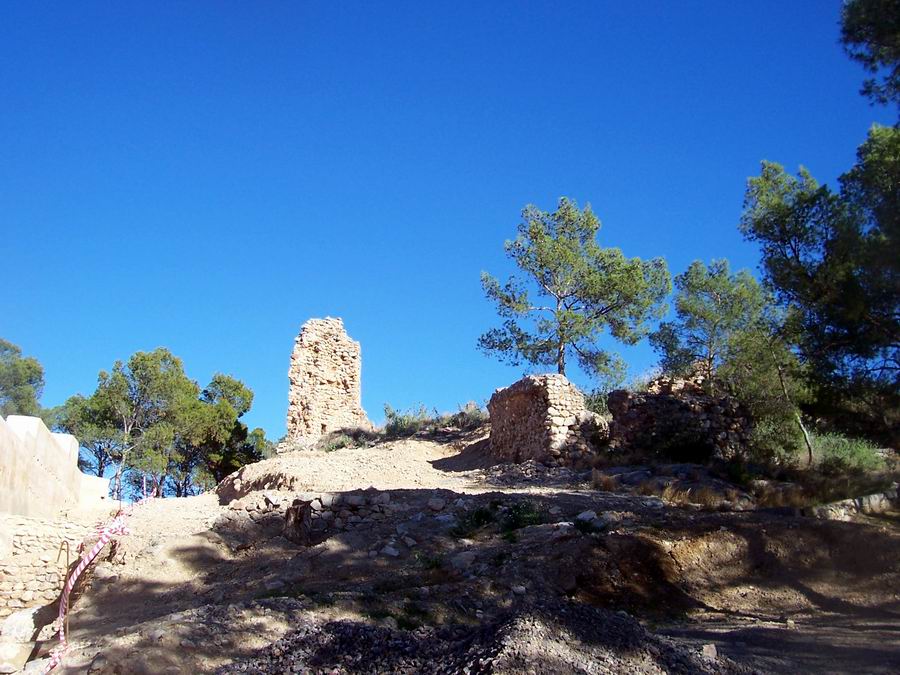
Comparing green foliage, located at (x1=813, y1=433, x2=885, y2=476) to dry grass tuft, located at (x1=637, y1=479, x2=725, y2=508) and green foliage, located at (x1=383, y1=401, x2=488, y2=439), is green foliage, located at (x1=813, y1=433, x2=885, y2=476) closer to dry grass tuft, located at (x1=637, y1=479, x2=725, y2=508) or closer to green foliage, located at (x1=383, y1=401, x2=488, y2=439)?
dry grass tuft, located at (x1=637, y1=479, x2=725, y2=508)

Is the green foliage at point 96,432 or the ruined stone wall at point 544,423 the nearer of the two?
the ruined stone wall at point 544,423

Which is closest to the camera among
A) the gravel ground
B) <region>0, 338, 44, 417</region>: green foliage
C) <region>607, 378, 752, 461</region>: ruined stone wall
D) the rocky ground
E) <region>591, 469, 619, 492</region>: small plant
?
the gravel ground

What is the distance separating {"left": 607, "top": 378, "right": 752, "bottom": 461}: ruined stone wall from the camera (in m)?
18.5

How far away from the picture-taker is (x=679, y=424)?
61.7 feet

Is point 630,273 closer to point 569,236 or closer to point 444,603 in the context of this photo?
point 569,236

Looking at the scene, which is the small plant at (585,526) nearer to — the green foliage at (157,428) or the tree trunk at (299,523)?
the tree trunk at (299,523)

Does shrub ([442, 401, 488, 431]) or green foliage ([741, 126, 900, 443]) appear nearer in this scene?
green foliage ([741, 126, 900, 443])

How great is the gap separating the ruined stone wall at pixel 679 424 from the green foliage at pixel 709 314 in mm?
2574

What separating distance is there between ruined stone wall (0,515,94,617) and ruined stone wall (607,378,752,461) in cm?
1278

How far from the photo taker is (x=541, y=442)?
19453mm

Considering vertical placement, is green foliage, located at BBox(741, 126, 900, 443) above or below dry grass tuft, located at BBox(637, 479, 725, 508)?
above

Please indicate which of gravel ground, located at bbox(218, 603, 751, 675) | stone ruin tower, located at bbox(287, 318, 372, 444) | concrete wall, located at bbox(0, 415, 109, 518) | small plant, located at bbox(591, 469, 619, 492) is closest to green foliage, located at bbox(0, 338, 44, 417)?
stone ruin tower, located at bbox(287, 318, 372, 444)

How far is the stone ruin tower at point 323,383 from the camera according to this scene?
29.0 m

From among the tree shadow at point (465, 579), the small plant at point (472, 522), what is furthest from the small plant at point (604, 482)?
the small plant at point (472, 522)
